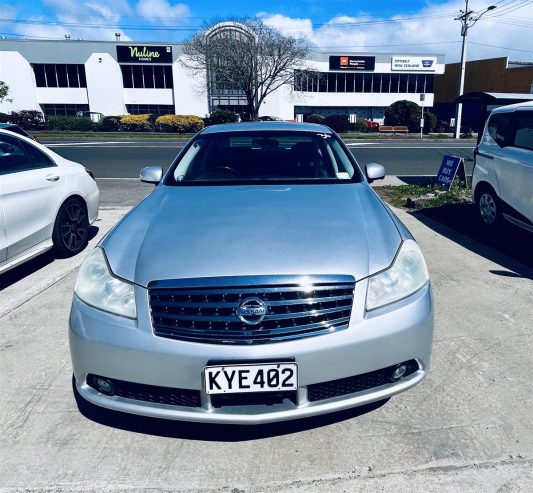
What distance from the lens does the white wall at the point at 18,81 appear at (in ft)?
143

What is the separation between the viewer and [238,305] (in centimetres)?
203

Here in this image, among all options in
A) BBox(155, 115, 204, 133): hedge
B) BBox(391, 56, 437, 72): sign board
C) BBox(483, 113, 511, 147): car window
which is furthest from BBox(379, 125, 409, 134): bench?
BBox(483, 113, 511, 147): car window

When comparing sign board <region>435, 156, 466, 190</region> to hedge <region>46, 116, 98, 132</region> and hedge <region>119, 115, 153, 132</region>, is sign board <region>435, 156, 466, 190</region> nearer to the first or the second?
hedge <region>119, 115, 153, 132</region>

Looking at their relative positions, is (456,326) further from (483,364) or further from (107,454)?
(107,454)

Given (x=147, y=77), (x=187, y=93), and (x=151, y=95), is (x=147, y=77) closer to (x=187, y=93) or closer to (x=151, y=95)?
(x=151, y=95)

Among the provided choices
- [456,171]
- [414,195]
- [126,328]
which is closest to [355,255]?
[126,328]

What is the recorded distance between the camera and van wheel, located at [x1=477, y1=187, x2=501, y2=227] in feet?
20.4

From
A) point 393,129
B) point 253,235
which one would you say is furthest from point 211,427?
point 393,129

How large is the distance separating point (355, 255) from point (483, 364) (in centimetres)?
147

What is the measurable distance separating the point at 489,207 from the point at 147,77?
44.1 meters

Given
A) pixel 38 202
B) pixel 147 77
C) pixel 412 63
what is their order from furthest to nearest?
pixel 412 63
pixel 147 77
pixel 38 202

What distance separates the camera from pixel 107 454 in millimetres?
2266

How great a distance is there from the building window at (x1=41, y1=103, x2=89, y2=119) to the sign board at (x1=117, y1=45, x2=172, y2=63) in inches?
245

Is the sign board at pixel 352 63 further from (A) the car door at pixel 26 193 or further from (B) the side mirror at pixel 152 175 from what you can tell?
(B) the side mirror at pixel 152 175
